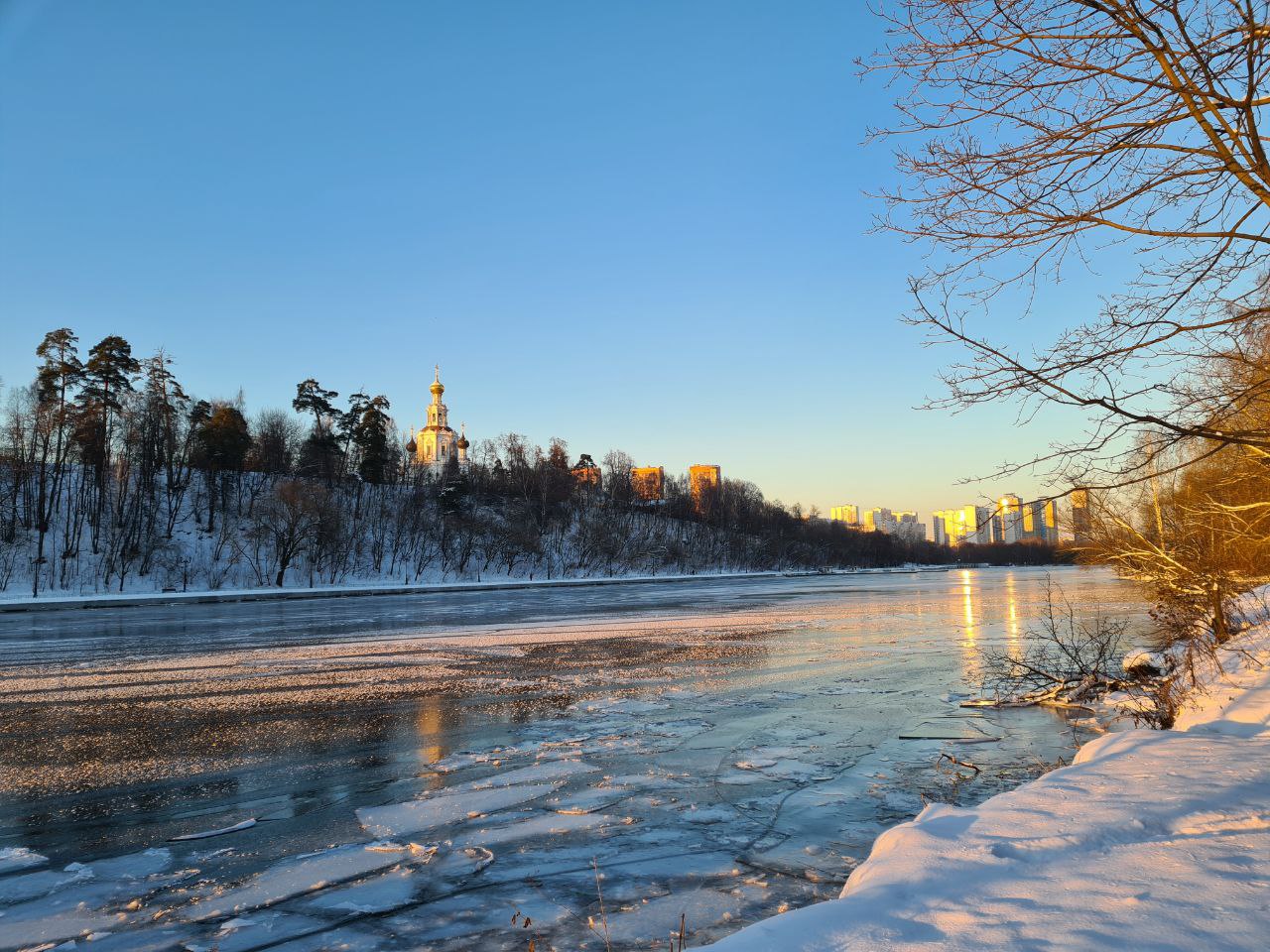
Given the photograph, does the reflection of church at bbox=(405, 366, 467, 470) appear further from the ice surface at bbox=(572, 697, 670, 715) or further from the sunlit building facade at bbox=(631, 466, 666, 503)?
the ice surface at bbox=(572, 697, 670, 715)

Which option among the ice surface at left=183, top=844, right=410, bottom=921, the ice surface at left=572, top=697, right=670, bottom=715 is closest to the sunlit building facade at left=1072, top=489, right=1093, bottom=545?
the ice surface at left=183, top=844, right=410, bottom=921

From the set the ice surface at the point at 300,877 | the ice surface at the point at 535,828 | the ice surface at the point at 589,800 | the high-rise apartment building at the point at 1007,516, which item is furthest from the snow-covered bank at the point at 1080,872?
the ice surface at the point at 300,877

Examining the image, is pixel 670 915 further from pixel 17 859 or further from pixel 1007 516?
pixel 17 859

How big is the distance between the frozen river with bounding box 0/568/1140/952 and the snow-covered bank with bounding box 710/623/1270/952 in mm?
954

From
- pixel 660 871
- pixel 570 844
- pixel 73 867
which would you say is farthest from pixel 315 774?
pixel 660 871

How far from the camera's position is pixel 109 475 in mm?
56312

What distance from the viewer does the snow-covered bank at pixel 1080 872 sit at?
275 centimetres

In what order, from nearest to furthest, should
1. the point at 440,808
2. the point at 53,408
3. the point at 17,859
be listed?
1. the point at 17,859
2. the point at 440,808
3. the point at 53,408

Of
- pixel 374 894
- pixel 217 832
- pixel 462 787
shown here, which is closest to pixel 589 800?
pixel 462 787

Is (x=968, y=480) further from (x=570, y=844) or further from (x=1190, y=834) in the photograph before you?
(x=570, y=844)

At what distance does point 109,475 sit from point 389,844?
6289cm

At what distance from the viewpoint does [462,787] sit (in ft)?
21.2

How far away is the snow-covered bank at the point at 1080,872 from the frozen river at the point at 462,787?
3.13 feet

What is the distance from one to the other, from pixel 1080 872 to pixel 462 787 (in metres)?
4.63
